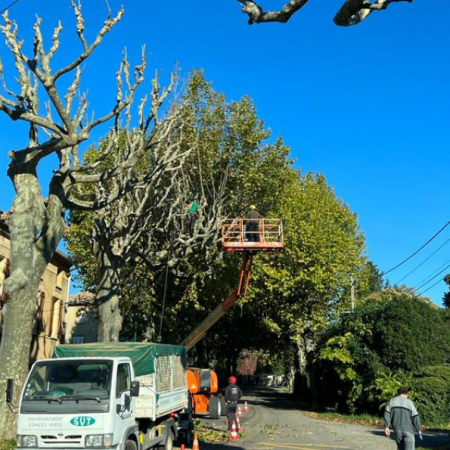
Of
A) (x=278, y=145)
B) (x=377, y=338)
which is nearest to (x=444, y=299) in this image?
(x=377, y=338)

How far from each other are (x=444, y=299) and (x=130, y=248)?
1742 inches

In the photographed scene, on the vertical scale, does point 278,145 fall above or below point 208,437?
above

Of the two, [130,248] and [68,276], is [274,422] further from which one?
[68,276]

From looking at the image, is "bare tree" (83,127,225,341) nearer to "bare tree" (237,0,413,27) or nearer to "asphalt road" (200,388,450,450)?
"asphalt road" (200,388,450,450)

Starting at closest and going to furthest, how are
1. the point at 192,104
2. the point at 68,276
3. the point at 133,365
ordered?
the point at 133,365
the point at 192,104
the point at 68,276

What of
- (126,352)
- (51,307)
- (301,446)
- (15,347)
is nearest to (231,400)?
(301,446)

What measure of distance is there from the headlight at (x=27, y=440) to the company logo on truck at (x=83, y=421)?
0.72 metres

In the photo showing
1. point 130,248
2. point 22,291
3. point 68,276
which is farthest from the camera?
point 68,276

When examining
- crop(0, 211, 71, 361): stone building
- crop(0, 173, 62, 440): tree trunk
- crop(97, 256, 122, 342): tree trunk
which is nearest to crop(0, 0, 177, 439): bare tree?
crop(0, 173, 62, 440): tree trunk

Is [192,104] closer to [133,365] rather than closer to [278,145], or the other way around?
[278,145]

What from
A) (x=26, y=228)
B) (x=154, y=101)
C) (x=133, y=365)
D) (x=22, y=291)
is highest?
(x=154, y=101)

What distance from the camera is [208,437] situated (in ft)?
54.8

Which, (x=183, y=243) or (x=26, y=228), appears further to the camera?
(x=183, y=243)

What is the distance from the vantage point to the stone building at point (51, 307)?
28781 millimetres
